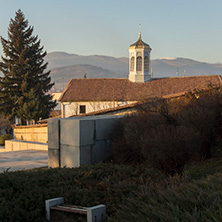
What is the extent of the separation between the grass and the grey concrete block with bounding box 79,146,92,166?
1.57 metres

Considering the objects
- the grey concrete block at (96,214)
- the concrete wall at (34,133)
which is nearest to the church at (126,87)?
the concrete wall at (34,133)

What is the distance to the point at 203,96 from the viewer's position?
324 inches

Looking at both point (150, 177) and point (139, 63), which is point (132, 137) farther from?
point (139, 63)

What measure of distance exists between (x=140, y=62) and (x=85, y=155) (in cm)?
3551

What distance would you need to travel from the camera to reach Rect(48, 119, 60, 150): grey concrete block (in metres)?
7.79

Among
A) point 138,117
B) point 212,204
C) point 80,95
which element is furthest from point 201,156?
point 80,95

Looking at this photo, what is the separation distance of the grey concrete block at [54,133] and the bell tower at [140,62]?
109 ft

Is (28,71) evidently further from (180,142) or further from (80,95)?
(180,142)

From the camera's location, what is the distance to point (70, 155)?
7535mm

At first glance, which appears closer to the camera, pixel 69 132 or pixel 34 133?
pixel 69 132

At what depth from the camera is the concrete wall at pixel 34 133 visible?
20.2 meters

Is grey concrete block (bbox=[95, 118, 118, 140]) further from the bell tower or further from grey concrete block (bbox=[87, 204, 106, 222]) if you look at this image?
the bell tower

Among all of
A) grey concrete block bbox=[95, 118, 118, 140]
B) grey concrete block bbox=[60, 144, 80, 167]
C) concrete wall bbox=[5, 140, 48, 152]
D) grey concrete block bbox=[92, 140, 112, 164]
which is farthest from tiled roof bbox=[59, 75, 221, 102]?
grey concrete block bbox=[60, 144, 80, 167]

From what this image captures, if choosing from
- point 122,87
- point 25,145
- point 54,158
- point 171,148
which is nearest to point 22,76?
point 122,87
